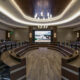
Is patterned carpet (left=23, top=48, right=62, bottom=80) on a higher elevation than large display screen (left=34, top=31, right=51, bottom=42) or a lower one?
lower

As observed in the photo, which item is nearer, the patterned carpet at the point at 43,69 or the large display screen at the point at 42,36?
the patterned carpet at the point at 43,69

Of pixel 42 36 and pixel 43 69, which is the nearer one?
pixel 43 69

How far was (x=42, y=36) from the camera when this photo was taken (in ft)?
48.2

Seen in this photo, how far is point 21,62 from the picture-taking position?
303 centimetres

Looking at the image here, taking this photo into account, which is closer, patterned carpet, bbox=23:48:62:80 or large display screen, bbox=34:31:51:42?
patterned carpet, bbox=23:48:62:80

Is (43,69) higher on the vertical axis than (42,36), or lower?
lower

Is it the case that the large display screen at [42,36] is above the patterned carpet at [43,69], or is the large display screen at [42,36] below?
above

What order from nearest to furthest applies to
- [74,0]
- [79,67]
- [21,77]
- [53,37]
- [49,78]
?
1. [79,67]
2. [21,77]
3. [49,78]
4. [74,0]
5. [53,37]

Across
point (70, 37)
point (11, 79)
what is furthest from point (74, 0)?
point (70, 37)

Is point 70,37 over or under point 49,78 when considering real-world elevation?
over

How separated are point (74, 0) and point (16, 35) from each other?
1287 centimetres

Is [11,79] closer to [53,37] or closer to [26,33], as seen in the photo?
[53,37]

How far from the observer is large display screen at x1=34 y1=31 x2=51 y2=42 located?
14695 mm

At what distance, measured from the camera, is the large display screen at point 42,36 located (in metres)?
14.7
